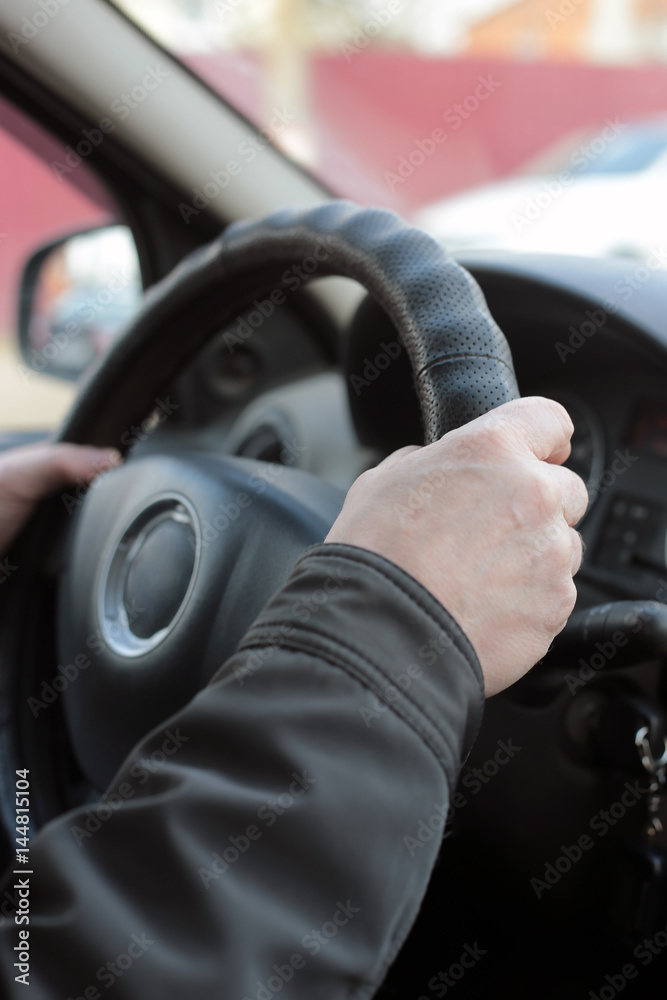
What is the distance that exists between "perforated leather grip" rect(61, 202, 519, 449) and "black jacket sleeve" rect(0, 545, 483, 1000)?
165mm

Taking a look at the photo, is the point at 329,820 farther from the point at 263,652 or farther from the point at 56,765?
the point at 56,765

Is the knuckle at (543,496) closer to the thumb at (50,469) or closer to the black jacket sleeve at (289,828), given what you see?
the black jacket sleeve at (289,828)

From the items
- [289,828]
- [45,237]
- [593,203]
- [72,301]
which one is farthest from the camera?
[593,203]

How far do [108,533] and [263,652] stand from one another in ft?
1.45

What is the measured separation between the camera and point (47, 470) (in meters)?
1.07

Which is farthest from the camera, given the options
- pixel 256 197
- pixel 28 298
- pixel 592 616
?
pixel 28 298

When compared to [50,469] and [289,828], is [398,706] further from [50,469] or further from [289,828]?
[50,469]

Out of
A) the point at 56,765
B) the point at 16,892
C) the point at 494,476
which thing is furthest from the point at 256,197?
the point at 16,892

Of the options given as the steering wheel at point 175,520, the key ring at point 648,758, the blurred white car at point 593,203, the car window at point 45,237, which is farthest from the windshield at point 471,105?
the key ring at point 648,758

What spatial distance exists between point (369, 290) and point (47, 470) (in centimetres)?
54

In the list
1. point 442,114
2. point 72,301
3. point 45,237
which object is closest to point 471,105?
point 45,237

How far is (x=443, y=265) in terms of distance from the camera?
67 cm

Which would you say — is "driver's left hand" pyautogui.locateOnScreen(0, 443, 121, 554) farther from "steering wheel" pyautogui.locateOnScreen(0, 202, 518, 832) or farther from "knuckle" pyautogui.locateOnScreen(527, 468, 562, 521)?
"knuckle" pyautogui.locateOnScreen(527, 468, 562, 521)

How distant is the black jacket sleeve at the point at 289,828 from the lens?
0.46 m
